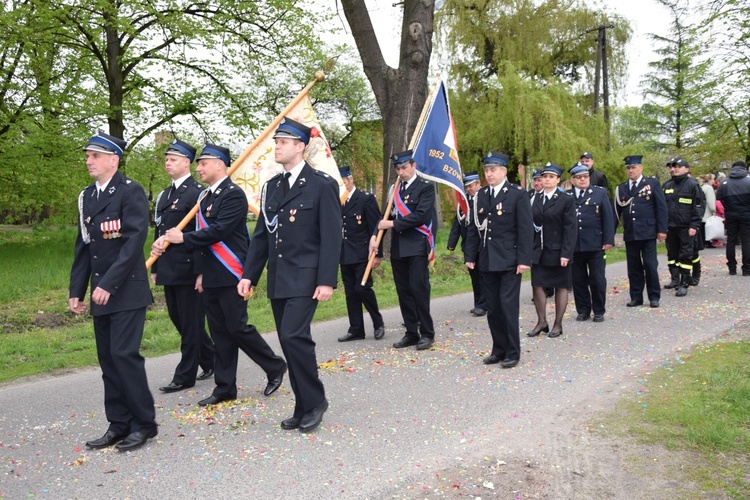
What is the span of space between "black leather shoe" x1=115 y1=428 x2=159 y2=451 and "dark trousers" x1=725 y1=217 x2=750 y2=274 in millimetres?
11645

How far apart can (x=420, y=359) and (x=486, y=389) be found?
1.28m

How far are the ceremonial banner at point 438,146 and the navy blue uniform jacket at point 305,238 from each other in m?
3.21

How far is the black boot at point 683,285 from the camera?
10.5 meters

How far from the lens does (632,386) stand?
5.63m

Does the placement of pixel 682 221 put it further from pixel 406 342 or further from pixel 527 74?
pixel 527 74

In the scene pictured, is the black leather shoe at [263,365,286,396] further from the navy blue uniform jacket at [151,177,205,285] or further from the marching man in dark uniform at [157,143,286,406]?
the navy blue uniform jacket at [151,177,205,285]

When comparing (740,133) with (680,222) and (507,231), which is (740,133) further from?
(507,231)

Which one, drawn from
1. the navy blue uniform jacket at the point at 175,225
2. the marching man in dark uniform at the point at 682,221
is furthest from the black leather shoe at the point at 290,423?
the marching man in dark uniform at the point at 682,221

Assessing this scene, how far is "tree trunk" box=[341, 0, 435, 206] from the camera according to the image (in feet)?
43.4

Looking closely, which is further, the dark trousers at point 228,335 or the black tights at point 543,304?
the black tights at point 543,304

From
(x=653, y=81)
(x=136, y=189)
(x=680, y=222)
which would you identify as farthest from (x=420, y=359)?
(x=653, y=81)

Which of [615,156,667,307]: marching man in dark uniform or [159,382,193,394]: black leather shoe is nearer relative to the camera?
[159,382,193,394]: black leather shoe

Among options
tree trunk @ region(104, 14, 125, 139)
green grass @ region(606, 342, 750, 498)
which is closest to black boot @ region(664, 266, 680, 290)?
green grass @ region(606, 342, 750, 498)

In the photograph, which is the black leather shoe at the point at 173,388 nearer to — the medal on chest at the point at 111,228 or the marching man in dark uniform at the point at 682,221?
the medal on chest at the point at 111,228
